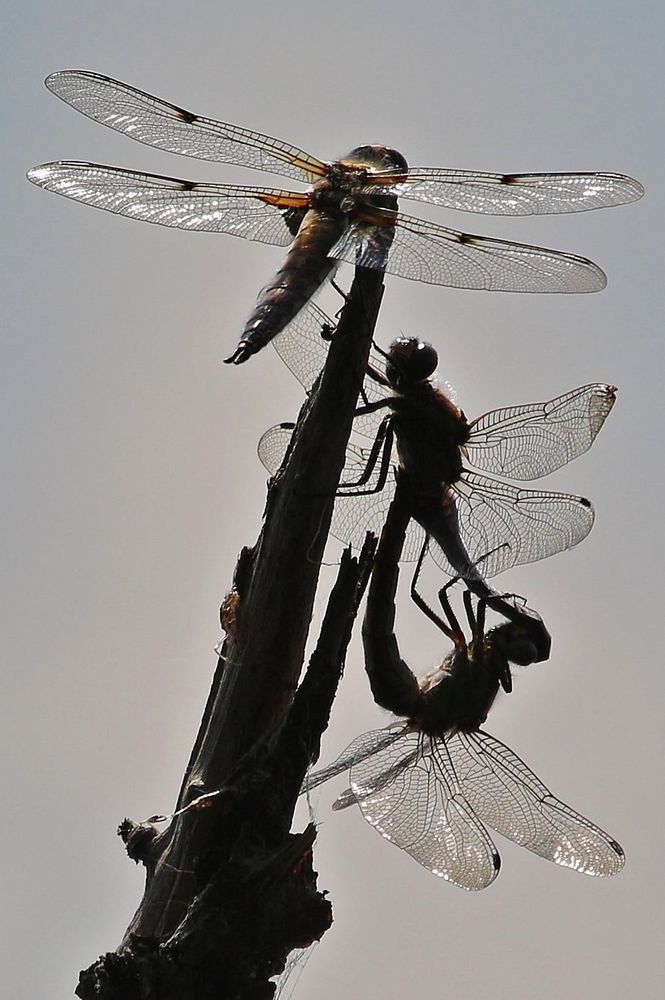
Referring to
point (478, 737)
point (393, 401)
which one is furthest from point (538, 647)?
point (393, 401)

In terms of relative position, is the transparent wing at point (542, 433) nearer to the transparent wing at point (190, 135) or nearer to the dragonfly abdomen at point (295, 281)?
the dragonfly abdomen at point (295, 281)

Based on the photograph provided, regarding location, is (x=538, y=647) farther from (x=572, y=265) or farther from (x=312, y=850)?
(x=312, y=850)

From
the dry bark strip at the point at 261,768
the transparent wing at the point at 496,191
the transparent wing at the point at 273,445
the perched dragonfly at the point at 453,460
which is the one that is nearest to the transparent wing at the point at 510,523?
the perched dragonfly at the point at 453,460

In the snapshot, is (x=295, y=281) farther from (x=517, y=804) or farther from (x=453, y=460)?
(x=517, y=804)

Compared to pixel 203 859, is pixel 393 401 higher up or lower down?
higher up

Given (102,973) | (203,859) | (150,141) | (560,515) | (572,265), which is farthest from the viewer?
(560,515)
